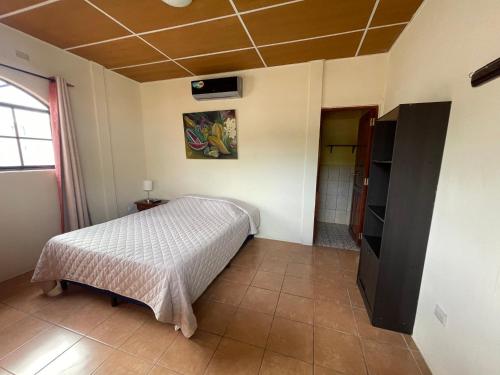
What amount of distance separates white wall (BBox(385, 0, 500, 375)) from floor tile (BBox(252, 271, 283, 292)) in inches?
44.6

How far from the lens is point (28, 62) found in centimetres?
207

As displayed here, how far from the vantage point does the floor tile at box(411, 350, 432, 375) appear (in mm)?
1227

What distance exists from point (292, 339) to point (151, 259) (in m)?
1.21

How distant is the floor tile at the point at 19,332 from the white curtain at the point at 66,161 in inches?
44.5

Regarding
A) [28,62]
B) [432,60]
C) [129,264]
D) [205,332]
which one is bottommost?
[205,332]

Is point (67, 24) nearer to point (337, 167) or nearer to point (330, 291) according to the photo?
point (330, 291)

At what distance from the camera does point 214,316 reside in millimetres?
1648

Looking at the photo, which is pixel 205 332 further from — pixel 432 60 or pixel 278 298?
pixel 432 60

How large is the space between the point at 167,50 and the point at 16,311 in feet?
9.70

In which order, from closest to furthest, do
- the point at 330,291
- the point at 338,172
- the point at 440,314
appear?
the point at 440,314, the point at 330,291, the point at 338,172

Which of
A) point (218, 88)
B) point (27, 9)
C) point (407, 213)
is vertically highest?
point (27, 9)

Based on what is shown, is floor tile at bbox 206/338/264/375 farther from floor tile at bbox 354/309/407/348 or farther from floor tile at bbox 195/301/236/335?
floor tile at bbox 354/309/407/348

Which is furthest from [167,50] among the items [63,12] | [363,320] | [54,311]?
[363,320]

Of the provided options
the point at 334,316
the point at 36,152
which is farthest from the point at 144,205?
the point at 334,316
